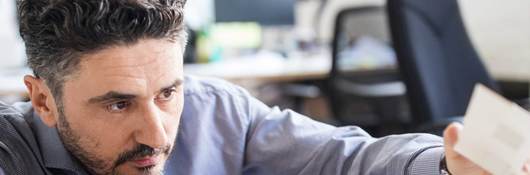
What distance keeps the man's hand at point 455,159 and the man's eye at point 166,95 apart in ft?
1.45

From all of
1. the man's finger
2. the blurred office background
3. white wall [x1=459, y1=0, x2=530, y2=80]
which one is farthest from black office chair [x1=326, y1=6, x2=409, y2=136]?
the man's finger

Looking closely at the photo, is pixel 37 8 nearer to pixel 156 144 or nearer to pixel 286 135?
pixel 156 144

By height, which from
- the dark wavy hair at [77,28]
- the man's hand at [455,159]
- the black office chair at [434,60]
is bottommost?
the black office chair at [434,60]

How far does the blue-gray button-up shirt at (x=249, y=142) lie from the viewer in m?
1.09

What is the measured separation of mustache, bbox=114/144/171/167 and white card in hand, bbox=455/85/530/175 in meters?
0.49

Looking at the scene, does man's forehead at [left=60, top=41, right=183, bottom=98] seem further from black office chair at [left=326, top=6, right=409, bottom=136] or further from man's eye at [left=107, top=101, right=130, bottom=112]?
black office chair at [left=326, top=6, right=409, bottom=136]

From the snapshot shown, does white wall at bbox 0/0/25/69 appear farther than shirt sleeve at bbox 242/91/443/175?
Yes

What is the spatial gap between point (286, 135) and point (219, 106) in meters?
→ 0.16

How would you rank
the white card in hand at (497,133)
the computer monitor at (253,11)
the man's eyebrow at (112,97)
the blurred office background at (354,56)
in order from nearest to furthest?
the white card in hand at (497,133)
the man's eyebrow at (112,97)
the blurred office background at (354,56)
the computer monitor at (253,11)

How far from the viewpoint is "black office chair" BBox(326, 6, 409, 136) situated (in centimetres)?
271

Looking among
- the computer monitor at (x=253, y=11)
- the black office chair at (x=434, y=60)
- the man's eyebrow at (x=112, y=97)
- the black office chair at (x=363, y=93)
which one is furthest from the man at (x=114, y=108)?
the computer monitor at (x=253, y=11)

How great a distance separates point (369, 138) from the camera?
115 centimetres

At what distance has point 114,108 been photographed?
1018mm

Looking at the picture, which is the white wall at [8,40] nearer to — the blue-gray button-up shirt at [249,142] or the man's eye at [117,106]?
the blue-gray button-up shirt at [249,142]
